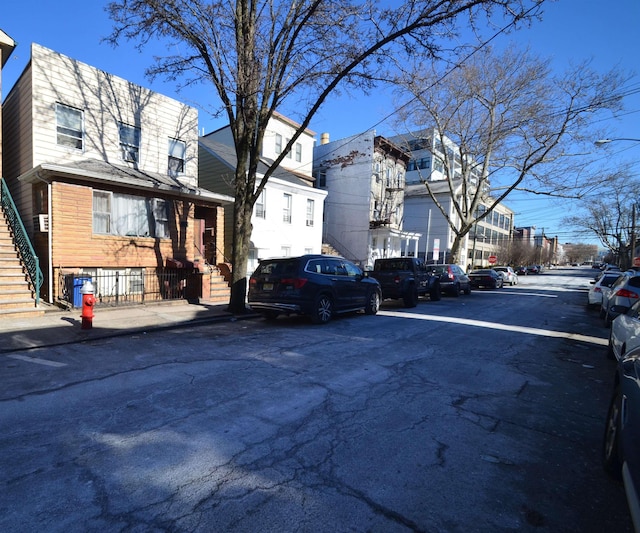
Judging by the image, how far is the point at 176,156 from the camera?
15250 mm

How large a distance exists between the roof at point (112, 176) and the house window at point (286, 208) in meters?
6.93

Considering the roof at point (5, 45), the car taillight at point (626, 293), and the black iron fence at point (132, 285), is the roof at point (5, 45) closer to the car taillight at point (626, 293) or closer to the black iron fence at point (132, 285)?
the black iron fence at point (132, 285)

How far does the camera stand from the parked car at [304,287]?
8.93 metres

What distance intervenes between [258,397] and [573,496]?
10.2ft

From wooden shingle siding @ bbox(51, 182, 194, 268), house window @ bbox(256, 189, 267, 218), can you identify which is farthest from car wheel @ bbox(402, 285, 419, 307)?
house window @ bbox(256, 189, 267, 218)

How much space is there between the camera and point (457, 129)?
2289cm

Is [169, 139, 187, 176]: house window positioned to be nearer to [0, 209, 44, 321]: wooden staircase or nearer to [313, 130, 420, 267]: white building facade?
[0, 209, 44, 321]: wooden staircase

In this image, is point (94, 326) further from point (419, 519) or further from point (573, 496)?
point (573, 496)

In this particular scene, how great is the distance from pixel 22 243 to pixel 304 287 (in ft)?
27.8

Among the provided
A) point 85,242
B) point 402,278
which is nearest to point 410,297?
point 402,278

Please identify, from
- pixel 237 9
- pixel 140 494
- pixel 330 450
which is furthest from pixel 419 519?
pixel 237 9

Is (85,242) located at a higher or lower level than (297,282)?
higher

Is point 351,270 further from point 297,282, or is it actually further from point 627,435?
point 627,435

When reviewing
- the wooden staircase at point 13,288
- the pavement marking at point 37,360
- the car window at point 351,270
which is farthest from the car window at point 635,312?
the wooden staircase at point 13,288
